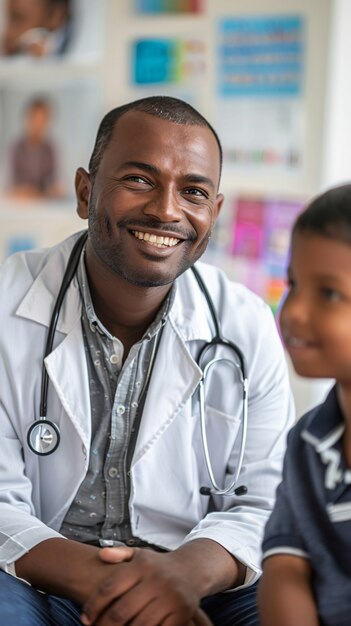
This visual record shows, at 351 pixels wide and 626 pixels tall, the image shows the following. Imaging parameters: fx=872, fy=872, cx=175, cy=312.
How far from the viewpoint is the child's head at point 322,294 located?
0.96m

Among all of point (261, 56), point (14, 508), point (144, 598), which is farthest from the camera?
point (261, 56)

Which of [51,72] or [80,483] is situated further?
[51,72]

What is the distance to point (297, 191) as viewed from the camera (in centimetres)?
315

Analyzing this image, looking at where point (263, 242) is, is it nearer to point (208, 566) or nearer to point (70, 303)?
point (70, 303)

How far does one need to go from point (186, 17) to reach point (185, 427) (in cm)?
209

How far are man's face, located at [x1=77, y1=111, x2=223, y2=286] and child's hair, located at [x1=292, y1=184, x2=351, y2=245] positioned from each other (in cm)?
53

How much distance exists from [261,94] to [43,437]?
6.63ft

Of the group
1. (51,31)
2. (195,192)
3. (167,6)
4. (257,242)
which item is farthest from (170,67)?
(195,192)

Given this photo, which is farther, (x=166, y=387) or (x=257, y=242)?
(x=257, y=242)

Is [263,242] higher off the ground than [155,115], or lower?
lower

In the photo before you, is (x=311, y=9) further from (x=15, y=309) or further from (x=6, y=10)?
(x=15, y=309)

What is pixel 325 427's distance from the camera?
1.05 metres

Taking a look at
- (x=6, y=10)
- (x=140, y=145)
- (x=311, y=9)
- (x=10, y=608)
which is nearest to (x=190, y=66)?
(x=311, y=9)

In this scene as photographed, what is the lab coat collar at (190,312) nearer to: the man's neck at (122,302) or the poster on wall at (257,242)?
the man's neck at (122,302)
